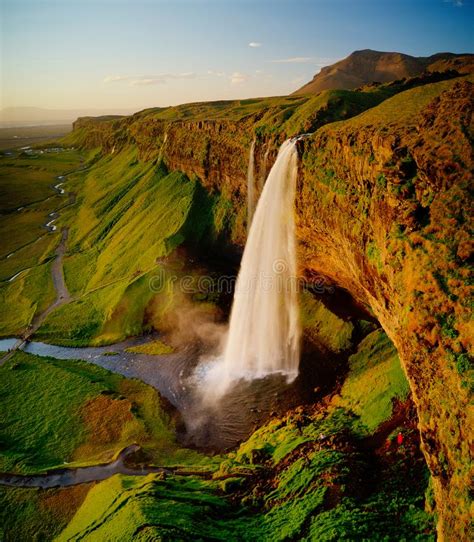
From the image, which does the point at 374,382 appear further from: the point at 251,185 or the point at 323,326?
the point at 251,185

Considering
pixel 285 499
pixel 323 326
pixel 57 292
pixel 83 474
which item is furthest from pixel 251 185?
pixel 285 499

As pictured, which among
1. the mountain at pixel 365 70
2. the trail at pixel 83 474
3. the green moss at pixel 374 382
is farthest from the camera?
the mountain at pixel 365 70

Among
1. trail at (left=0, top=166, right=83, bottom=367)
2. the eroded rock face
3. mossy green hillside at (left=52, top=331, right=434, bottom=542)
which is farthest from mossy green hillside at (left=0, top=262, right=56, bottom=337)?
the eroded rock face

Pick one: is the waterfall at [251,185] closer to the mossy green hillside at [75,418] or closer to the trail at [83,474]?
the mossy green hillside at [75,418]

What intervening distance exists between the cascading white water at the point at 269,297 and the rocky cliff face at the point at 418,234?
296 cm

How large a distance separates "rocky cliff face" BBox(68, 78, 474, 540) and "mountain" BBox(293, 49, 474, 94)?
71.8 metres

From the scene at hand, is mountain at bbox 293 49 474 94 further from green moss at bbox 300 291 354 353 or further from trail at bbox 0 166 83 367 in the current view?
green moss at bbox 300 291 354 353

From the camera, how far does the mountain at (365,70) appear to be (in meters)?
94.0

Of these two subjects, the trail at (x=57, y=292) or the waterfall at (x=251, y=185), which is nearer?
the trail at (x=57, y=292)

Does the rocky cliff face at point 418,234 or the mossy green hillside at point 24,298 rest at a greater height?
the rocky cliff face at point 418,234

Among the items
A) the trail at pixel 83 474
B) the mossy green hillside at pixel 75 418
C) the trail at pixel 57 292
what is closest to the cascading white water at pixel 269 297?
the mossy green hillside at pixel 75 418

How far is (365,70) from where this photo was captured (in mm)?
110125

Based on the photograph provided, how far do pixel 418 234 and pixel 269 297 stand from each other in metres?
19.5

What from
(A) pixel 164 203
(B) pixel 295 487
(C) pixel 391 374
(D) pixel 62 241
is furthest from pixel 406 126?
(D) pixel 62 241
